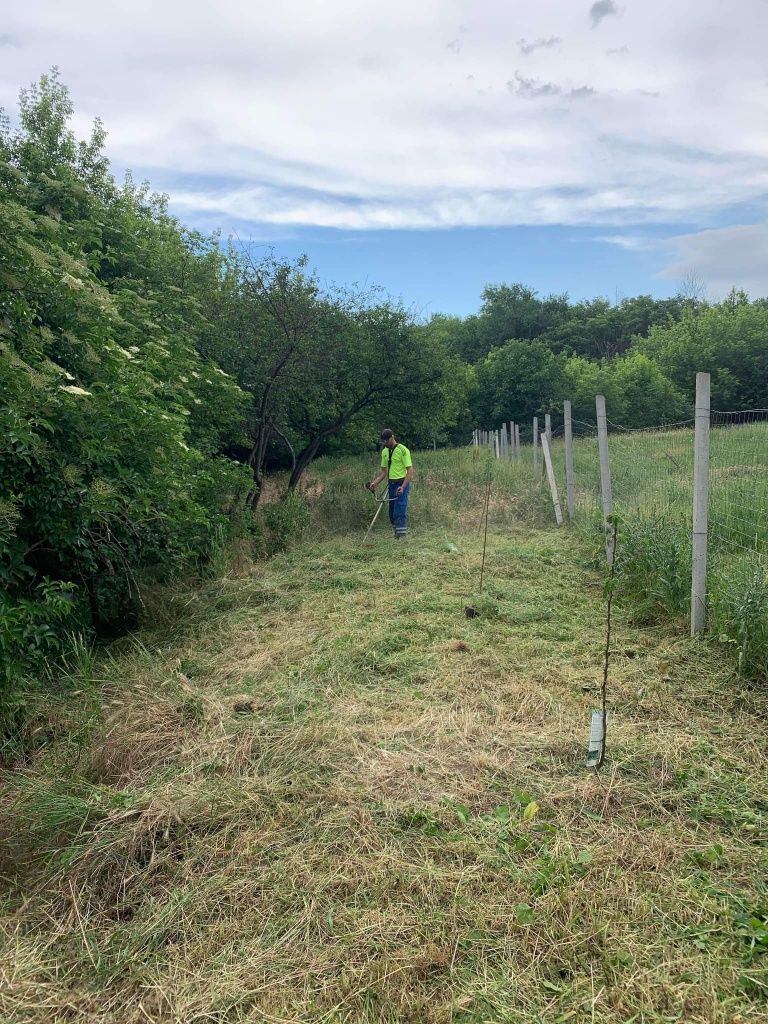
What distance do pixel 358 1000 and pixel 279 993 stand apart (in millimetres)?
234

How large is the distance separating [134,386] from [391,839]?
393 centimetres

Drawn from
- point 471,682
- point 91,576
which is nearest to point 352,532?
point 91,576

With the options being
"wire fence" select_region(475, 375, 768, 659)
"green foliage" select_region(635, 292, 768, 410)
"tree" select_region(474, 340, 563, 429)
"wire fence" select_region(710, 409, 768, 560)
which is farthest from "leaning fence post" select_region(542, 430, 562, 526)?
"green foliage" select_region(635, 292, 768, 410)

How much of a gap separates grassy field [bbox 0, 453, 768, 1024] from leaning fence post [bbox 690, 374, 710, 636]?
226 mm

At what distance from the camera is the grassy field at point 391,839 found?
1.93m

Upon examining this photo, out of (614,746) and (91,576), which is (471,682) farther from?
(91,576)

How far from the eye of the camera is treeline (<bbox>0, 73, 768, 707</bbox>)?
4.27 m

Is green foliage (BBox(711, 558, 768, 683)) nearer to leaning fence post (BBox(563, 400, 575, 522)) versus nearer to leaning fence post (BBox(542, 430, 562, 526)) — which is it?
leaning fence post (BBox(563, 400, 575, 522))

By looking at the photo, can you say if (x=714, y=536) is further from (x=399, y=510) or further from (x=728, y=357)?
(x=728, y=357)

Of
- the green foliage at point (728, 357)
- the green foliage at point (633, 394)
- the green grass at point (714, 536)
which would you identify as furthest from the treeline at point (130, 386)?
the green foliage at point (728, 357)

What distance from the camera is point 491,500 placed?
11.7 m

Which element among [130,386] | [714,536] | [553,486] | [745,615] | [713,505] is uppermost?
[130,386]

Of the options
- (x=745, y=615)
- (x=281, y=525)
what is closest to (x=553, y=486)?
(x=281, y=525)

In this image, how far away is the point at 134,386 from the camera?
16.7 ft
